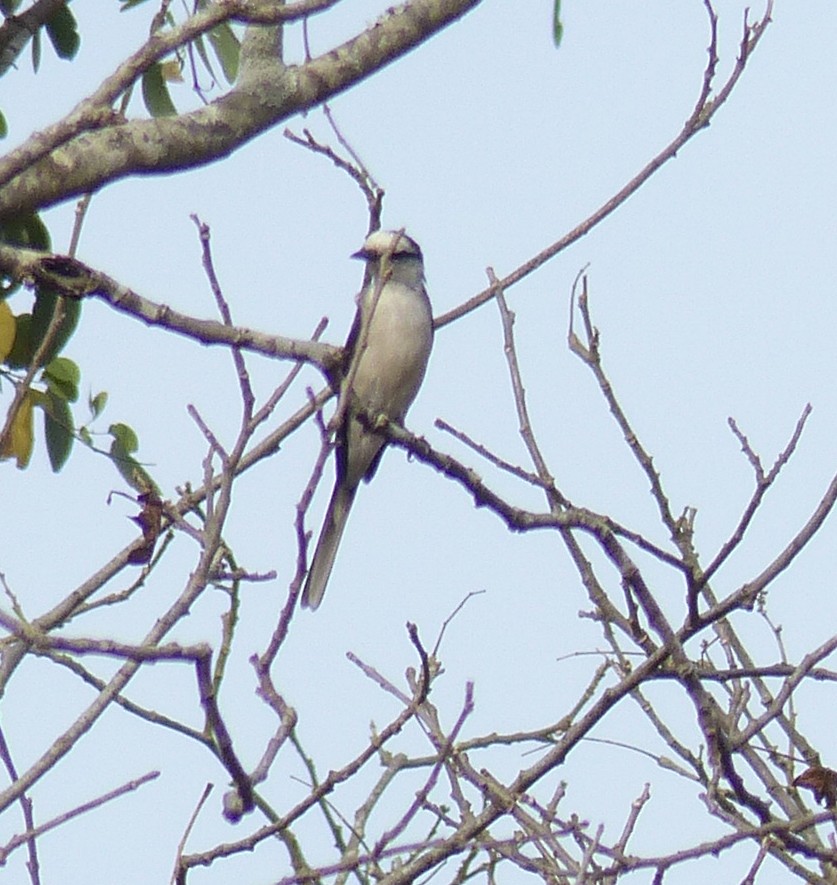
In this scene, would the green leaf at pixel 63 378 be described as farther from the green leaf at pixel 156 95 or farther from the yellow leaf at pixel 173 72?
the yellow leaf at pixel 173 72

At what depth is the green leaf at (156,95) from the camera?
10.3 ft

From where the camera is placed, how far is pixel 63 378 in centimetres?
312

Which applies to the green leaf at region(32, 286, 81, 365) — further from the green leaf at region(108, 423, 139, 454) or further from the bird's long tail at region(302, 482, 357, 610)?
the bird's long tail at region(302, 482, 357, 610)

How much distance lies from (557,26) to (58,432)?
4.17 feet

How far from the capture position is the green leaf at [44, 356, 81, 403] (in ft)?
10.2

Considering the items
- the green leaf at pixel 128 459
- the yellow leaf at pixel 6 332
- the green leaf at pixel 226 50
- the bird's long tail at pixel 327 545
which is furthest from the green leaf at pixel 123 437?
the bird's long tail at pixel 327 545

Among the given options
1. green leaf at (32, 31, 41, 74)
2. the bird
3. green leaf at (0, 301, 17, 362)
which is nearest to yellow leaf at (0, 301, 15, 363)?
green leaf at (0, 301, 17, 362)

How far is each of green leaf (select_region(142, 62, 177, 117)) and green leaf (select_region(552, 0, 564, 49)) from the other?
0.82 m

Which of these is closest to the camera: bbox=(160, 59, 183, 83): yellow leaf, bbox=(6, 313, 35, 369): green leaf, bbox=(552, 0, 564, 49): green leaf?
bbox=(552, 0, 564, 49): green leaf

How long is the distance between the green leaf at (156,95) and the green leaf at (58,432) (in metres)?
0.62

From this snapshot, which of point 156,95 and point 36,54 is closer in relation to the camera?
point 36,54

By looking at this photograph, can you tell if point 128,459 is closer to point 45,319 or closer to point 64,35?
point 45,319

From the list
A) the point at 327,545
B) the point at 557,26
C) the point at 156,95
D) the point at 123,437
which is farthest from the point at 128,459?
the point at 327,545

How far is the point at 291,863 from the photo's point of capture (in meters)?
2.54
